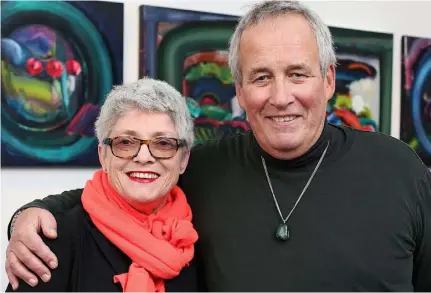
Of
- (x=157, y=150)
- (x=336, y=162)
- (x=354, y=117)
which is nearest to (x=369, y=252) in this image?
(x=336, y=162)

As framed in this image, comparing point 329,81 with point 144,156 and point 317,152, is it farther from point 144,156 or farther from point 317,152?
point 144,156

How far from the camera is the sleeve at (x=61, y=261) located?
3.92ft

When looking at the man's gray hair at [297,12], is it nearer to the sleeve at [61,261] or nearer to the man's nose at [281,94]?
the man's nose at [281,94]

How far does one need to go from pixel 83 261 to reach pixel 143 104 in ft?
1.42

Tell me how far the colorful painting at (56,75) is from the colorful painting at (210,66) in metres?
0.16

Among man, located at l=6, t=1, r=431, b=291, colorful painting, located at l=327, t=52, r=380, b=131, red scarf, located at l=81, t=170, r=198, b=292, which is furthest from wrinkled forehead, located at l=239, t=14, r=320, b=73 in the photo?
colorful painting, located at l=327, t=52, r=380, b=131

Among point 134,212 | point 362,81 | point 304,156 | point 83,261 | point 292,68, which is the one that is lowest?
point 83,261

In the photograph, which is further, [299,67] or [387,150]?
[387,150]

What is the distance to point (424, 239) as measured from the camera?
52.9 inches

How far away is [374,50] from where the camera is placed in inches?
101

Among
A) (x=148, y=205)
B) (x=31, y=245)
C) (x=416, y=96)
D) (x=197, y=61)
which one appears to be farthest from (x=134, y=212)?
(x=416, y=96)

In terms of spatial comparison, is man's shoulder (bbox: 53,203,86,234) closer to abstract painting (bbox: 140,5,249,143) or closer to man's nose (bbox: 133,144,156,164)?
man's nose (bbox: 133,144,156,164)

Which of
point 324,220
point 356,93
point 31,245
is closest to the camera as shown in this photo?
point 31,245

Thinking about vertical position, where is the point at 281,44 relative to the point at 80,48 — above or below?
below
